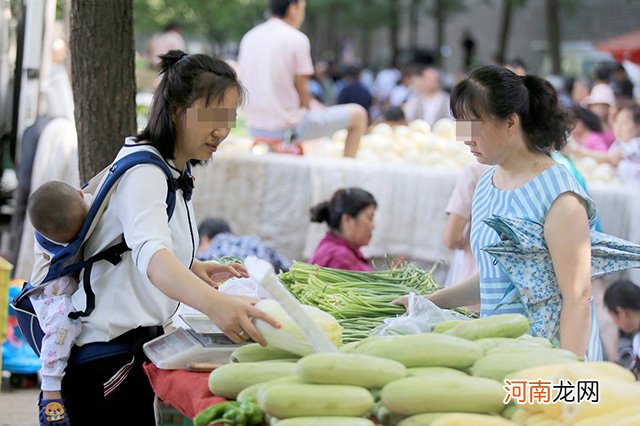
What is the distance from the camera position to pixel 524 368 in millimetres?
2570

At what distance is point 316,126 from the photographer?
337 inches

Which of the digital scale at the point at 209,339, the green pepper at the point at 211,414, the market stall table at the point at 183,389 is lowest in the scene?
the market stall table at the point at 183,389

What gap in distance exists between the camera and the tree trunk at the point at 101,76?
4.75 metres

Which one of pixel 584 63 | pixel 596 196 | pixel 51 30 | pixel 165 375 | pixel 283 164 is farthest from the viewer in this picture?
pixel 584 63

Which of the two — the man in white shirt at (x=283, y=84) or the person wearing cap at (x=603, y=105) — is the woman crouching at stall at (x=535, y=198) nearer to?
the man in white shirt at (x=283, y=84)

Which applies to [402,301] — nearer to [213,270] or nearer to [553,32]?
[213,270]

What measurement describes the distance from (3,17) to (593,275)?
25.4ft

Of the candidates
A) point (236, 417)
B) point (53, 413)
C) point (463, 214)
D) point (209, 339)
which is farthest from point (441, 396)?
point (463, 214)

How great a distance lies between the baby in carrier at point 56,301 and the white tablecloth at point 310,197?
4.60 m

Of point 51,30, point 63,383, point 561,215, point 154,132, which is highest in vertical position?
point 51,30

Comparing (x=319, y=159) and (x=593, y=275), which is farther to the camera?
(x=319, y=159)

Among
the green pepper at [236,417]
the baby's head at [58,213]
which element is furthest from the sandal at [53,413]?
the green pepper at [236,417]

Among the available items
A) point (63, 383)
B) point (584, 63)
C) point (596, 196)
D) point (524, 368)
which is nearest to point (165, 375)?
point (63, 383)

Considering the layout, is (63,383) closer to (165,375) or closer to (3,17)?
(165,375)
